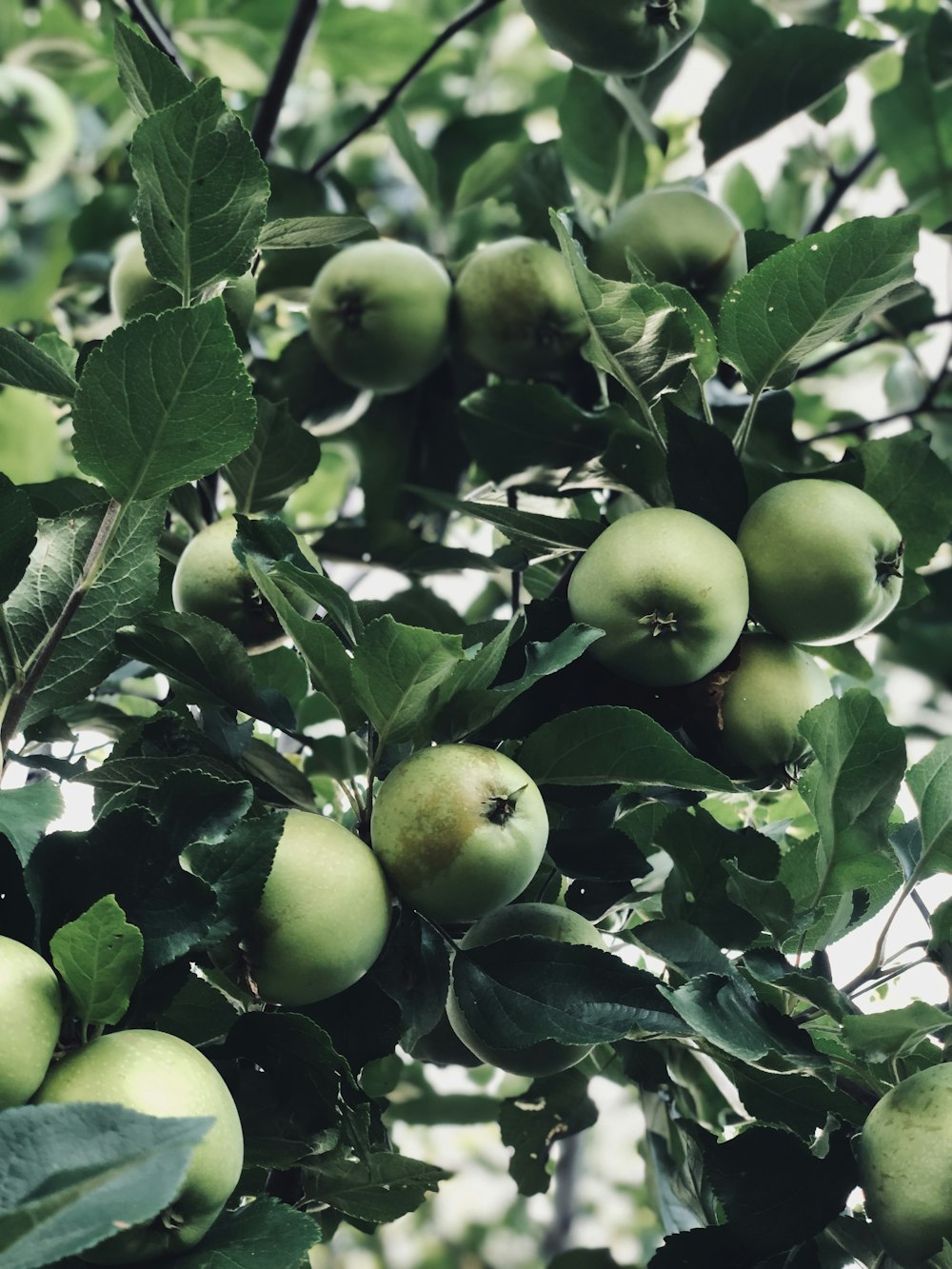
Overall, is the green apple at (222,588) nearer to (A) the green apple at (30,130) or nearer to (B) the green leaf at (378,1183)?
(B) the green leaf at (378,1183)

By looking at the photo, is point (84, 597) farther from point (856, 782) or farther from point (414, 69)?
point (414, 69)

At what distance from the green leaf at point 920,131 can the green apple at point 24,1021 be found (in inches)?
62.8

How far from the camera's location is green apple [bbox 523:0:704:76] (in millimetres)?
1397

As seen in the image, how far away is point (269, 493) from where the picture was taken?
Result: 1.43 meters

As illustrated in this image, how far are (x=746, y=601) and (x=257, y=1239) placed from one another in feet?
2.08

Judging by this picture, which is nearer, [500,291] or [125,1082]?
[125,1082]

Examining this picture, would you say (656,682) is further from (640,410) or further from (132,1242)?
(132,1242)

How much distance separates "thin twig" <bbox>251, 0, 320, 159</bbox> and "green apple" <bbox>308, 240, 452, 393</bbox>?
194mm

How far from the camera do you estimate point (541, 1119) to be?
1.45 m

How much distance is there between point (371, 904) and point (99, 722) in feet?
1.87

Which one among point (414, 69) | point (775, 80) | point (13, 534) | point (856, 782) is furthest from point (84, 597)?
point (775, 80)

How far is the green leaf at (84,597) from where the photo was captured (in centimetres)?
100

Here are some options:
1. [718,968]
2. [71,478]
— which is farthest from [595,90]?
[718,968]

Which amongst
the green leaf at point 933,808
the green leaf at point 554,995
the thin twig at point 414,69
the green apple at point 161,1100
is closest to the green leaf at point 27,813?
the green apple at point 161,1100
